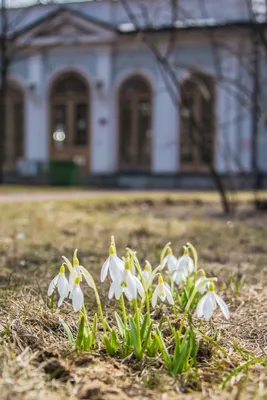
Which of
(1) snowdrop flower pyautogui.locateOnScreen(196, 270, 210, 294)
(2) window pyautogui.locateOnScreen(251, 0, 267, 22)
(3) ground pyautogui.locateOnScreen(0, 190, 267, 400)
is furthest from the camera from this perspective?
(2) window pyautogui.locateOnScreen(251, 0, 267, 22)

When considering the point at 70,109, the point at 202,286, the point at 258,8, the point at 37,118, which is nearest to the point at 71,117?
the point at 70,109

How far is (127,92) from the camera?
20.5 metres

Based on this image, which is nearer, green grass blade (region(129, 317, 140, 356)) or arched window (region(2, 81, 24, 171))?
green grass blade (region(129, 317, 140, 356))

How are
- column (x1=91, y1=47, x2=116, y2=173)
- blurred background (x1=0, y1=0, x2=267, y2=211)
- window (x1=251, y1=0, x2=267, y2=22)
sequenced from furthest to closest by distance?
column (x1=91, y1=47, x2=116, y2=173) < blurred background (x1=0, y1=0, x2=267, y2=211) < window (x1=251, y1=0, x2=267, y2=22)

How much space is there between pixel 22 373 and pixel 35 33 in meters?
20.2

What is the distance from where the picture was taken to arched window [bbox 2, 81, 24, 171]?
21984 mm

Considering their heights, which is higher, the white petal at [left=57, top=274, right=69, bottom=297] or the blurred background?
the blurred background

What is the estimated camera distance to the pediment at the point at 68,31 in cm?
1994

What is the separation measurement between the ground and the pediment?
50.3 ft

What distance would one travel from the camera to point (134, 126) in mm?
20750

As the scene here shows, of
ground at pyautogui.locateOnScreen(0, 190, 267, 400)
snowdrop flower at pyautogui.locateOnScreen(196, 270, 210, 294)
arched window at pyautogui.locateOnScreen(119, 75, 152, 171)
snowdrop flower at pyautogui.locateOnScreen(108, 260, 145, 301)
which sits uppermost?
arched window at pyautogui.locateOnScreen(119, 75, 152, 171)

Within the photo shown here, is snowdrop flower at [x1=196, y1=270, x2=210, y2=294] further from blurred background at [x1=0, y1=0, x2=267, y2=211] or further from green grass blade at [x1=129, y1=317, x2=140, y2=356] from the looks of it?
blurred background at [x1=0, y1=0, x2=267, y2=211]

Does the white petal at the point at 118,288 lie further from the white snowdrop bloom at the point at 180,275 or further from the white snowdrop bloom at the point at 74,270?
the white snowdrop bloom at the point at 180,275

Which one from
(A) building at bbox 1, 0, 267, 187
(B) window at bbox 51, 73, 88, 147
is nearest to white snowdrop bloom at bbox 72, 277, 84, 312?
(A) building at bbox 1, 0, 267, 187
